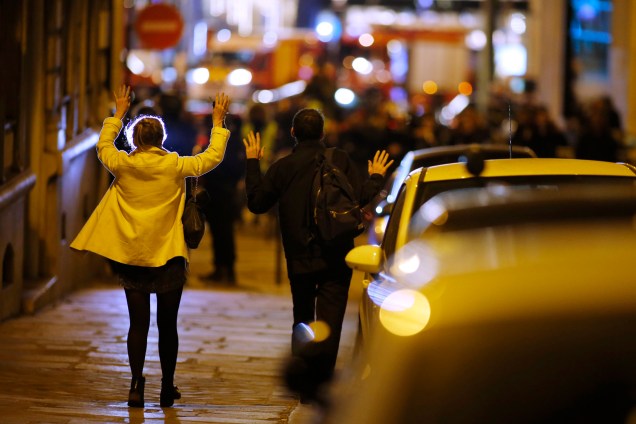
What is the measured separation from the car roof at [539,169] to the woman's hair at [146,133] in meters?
1.55

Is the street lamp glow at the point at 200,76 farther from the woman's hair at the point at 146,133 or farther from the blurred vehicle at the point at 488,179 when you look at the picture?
the blurred vehicle at the point at 488,179

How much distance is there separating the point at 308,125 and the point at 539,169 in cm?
174

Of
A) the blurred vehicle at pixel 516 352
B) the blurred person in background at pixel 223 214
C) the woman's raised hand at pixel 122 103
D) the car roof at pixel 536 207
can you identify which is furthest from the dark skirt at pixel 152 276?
the blurred person in background at pixel 223 214

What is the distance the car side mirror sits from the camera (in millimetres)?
5902

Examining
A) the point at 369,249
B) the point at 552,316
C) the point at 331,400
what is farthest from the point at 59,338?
the point at 552,316

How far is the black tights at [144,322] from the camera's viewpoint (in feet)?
24.5

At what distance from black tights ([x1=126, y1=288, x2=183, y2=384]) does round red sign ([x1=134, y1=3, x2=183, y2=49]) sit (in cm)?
1207

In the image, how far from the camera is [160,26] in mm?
19266

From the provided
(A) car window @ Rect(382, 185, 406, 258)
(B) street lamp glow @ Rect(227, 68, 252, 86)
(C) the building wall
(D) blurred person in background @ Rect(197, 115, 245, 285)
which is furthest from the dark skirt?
(B) street lamp glow @ Rect(227, 68, 252, 86)

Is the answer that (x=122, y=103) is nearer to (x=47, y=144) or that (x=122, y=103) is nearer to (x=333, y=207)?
(x=333, y=207)

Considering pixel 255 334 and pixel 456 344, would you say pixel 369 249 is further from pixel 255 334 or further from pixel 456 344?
pixel 255 334

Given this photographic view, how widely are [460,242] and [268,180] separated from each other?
4.81m

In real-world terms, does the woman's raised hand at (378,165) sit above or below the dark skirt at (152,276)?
above

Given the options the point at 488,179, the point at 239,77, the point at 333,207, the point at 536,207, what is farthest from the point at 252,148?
the point at 239,77
